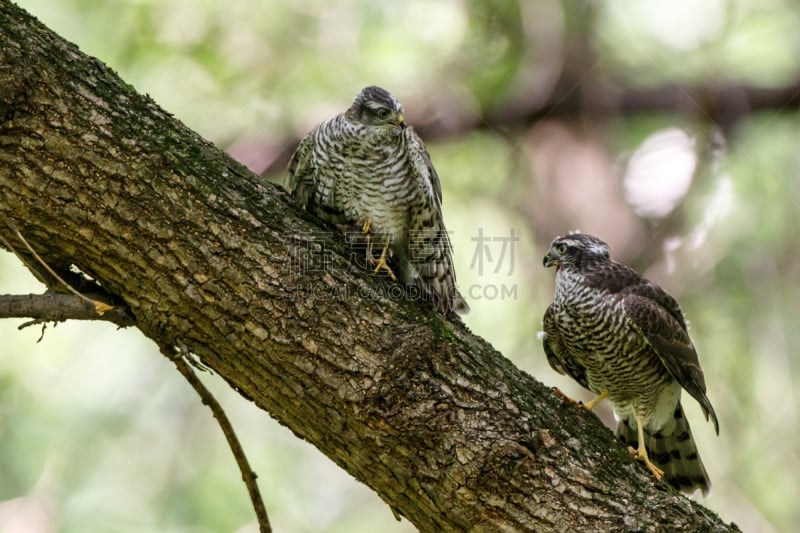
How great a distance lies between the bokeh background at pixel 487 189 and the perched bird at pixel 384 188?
1664 millimetres

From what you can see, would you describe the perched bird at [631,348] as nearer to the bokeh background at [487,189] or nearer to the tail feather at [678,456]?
the tail feather at [678,456]

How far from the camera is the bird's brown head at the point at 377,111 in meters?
3.65

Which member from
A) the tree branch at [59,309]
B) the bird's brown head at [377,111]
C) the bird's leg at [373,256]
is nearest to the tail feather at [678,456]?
the bird's leg at [373,256]

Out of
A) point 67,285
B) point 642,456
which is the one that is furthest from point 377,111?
point 642,456

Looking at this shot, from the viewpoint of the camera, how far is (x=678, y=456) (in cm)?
383

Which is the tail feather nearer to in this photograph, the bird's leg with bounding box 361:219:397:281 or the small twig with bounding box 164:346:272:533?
the bird's leg with bounding box 361:219:397:281

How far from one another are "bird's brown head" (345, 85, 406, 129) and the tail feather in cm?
190

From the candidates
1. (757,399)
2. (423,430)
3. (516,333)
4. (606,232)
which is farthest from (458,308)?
(757,399)

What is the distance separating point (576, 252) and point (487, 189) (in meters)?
2.03

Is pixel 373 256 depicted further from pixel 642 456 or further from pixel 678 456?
pixel 678 456

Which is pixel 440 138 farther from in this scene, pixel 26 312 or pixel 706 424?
pixel 26 312

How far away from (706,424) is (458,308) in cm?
267

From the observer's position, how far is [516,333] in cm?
542

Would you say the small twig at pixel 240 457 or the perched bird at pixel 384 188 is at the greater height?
the perched bird at pixel 384 188
